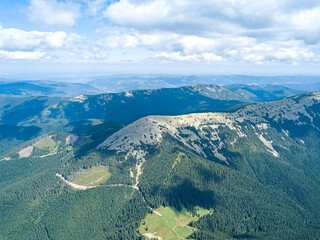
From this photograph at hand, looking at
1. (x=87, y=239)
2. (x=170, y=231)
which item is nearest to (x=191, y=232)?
(x=170, y=231)

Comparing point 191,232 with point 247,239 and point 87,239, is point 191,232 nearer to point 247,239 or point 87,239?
point 247,239

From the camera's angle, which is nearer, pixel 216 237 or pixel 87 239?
pixel 216 237

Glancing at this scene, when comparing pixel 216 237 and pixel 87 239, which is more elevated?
pixel 216 237

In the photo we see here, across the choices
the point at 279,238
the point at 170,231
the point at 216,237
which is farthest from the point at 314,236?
the point at 170,231

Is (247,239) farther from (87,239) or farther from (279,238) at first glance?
(87,239)

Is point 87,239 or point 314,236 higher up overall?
point 314,236

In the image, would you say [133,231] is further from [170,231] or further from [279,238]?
[279,238]

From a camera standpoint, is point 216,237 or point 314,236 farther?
point 314,236

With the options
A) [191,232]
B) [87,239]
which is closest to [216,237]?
[191,232]
